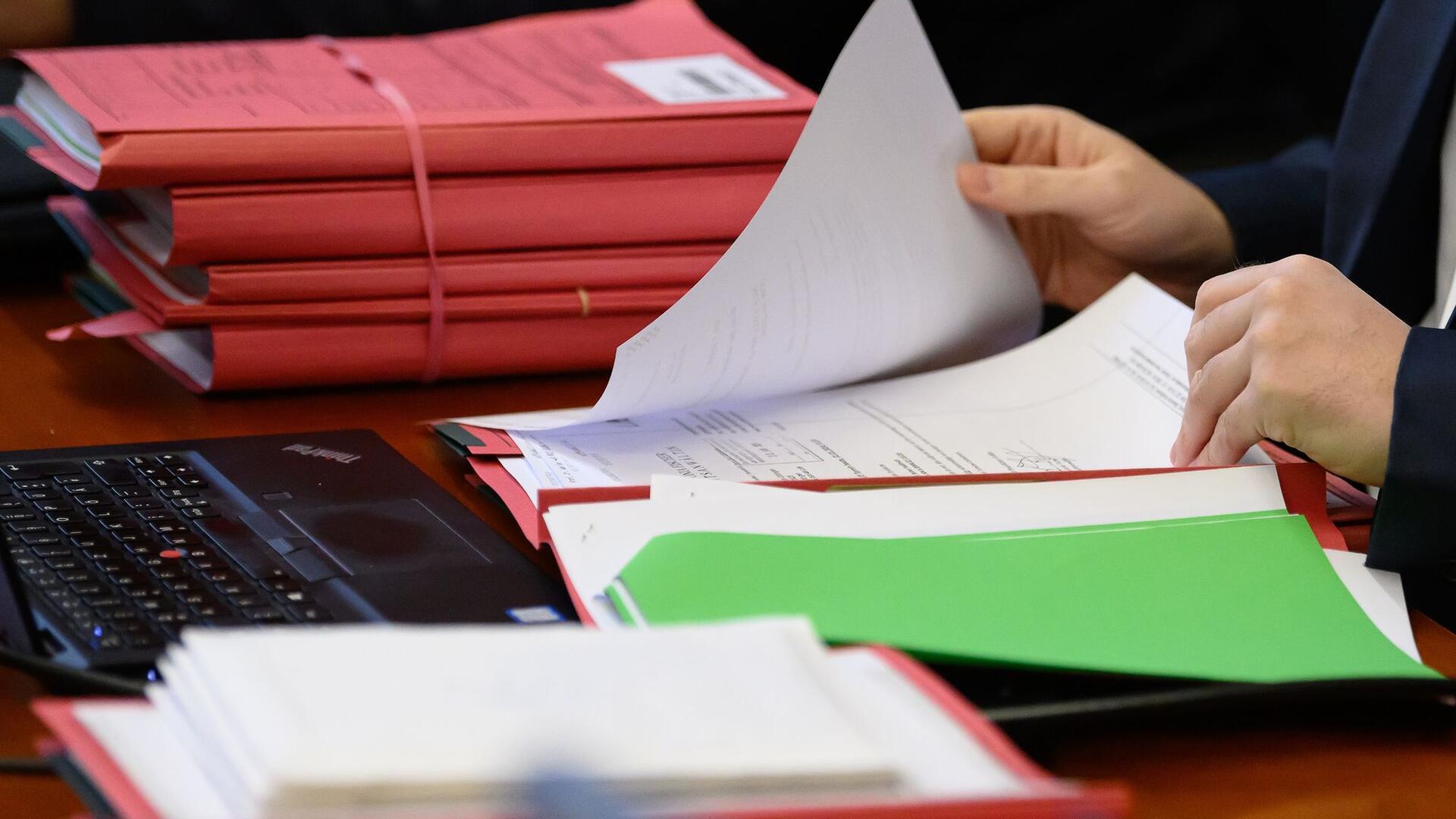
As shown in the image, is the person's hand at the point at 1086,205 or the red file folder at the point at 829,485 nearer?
the red file folder at the point at 829,485

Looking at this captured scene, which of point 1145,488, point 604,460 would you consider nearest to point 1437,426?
point 1145,488

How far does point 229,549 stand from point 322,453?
14 centimetres

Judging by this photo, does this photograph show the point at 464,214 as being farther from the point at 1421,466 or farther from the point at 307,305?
the point at 1421,466

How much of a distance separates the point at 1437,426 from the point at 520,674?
1.43 ft

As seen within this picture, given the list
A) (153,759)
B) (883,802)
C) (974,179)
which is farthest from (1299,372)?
(153,759)

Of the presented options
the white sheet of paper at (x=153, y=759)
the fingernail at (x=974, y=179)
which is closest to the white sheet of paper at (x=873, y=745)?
the white sheet of paper at (x=153, y=759)

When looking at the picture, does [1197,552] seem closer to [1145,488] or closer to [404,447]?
[1145,488]

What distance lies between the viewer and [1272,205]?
108 cm

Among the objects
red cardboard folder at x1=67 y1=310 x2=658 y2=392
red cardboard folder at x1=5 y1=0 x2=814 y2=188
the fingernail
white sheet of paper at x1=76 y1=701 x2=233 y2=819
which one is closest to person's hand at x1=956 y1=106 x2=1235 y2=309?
the fingernail

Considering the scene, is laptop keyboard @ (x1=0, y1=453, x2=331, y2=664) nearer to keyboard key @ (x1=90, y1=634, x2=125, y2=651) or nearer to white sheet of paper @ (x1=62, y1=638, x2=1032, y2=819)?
keyboard key @ (x1=90, y1=634, x2=125, y2=651)

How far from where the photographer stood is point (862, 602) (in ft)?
1.67

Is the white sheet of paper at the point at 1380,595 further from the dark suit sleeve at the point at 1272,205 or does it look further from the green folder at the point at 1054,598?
the dark suit sleeve at the point at 1272,205

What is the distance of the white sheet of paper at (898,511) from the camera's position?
56cm

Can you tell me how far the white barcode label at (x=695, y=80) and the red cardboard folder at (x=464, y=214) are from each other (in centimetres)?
5
